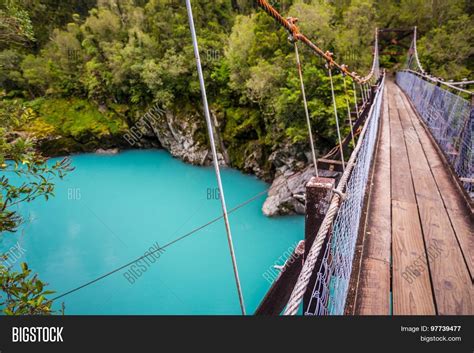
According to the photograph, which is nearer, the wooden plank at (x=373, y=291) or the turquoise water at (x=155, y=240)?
the wooden plank at (x=373, y=291)

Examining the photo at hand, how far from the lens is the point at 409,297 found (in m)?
1.32

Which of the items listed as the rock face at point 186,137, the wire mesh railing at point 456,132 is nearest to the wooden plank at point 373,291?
the wire mesh railing at point 456,132

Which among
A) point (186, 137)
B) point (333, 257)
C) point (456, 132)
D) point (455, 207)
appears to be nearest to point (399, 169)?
point (455, 207)

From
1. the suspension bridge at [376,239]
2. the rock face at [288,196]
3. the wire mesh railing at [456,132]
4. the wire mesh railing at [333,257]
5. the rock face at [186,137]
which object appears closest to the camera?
the wire mesh railing at [333,257]

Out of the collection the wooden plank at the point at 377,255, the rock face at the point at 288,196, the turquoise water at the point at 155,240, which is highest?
the wooden plank at the point at 377,255

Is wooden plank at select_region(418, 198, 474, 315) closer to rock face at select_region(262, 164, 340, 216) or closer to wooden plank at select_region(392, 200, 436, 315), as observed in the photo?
wooden plank at select_region(392, 200, 436, 315)

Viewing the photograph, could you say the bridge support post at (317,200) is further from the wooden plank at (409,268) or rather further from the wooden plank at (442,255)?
the wooden plank at (442,255)

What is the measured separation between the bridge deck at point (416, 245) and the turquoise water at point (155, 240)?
5004mm

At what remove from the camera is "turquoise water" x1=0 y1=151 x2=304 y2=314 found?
22.7 ft

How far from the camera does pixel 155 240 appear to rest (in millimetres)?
9133

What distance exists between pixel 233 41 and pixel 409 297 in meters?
11.6

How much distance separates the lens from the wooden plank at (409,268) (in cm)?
128

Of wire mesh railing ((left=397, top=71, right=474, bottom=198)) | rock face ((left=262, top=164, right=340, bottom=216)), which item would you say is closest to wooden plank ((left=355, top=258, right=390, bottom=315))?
wire mesh railing ((left=397, top=71, right=474, bottom=198))

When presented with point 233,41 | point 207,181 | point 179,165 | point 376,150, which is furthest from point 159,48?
point 376,150
